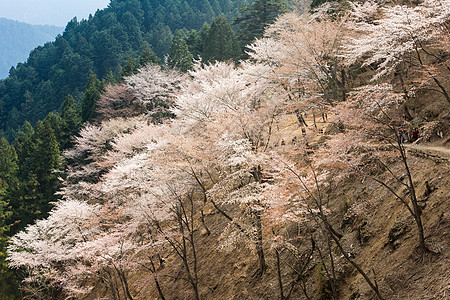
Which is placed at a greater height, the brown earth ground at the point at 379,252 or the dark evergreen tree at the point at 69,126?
→ the dark evergreen tree at the point at 69,126

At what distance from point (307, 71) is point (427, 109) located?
18.4 feet

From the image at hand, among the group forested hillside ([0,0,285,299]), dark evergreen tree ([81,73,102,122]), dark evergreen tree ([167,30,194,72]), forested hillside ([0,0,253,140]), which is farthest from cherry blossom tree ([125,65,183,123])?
forested hillside ([0,0,253,140])

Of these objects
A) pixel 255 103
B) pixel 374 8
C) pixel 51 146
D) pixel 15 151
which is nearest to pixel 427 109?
pixel 374 8

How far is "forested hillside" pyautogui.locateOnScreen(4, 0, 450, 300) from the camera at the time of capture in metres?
8.41

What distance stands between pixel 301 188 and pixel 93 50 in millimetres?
74376

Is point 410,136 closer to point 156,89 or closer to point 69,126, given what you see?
point 156,89

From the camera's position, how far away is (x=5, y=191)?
33.3 m

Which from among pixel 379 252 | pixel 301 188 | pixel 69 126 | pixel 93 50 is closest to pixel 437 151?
pixel 379 252

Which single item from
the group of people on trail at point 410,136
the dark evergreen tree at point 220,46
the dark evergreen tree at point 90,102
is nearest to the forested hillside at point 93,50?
the dark evergreen tree at point 90,102

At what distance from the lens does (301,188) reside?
8.84 meters

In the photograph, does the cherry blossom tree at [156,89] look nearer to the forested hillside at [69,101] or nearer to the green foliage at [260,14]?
the forested hillside at [69,101]

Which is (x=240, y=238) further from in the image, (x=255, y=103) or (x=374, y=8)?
(x=374, y=8)

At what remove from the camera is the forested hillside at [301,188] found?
8.41 meters

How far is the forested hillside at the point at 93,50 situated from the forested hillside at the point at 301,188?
4979 cm
